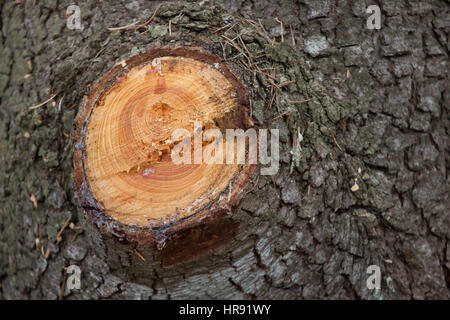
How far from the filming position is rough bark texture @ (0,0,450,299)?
1707 millimetres

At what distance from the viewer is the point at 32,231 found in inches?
77.2

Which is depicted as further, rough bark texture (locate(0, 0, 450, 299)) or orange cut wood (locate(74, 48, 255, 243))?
rough bark texture (locate(0, 0, 450, 299))

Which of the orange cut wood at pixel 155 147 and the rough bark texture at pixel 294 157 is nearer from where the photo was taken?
the orange cut wood at pixel 155 147

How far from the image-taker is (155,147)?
62.5 inches

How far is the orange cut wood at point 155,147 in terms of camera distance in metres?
1.57

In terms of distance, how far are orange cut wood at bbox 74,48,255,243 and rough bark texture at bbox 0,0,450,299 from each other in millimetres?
91

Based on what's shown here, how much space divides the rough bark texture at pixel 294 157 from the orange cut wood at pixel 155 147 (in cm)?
9

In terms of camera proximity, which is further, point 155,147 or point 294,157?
point 294,157

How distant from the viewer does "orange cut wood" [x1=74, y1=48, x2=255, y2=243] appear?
1568mm

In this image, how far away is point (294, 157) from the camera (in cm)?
172

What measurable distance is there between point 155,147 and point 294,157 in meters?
0.62

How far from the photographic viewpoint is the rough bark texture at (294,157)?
5.60ft
